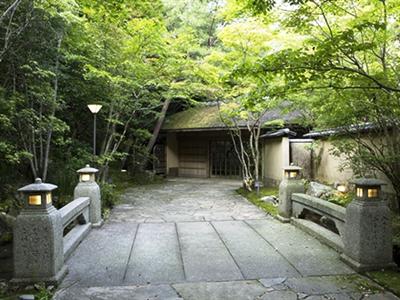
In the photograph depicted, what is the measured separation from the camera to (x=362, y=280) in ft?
12.2

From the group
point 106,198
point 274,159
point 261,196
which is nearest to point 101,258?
point 106,198

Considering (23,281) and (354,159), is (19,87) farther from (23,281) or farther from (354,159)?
(354,159)

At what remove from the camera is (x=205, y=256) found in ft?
15.2

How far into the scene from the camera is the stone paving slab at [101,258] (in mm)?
3826

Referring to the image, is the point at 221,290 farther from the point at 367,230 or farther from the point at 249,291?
the point at 367,230

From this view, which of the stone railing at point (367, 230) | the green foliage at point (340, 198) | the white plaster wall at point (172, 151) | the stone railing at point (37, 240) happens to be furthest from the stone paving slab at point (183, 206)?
the white plaster wall at point (172, 151)

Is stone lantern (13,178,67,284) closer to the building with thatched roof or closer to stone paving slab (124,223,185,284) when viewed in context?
stone paving slab (124,223,185,284)

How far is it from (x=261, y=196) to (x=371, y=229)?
5.73m

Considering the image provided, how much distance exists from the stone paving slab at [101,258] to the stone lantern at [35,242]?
303 mm

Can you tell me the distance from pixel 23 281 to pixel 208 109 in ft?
46.0

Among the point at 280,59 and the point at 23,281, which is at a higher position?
the point at 280,59

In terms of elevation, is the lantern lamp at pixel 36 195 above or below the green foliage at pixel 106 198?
above

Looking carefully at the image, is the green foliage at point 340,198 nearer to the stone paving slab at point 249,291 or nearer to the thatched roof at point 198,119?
the stone paving slab at point 249,291

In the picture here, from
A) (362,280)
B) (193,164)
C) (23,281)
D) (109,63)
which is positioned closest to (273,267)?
(362,280)
